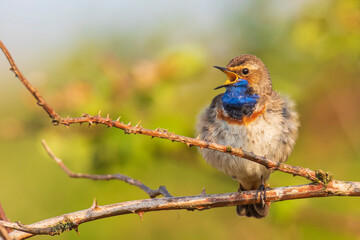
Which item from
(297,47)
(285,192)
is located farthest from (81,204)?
(285,192)

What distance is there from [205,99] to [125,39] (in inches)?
67.9

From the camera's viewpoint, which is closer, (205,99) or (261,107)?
(261,107)

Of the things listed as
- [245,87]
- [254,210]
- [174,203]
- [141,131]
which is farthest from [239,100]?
[141,131]

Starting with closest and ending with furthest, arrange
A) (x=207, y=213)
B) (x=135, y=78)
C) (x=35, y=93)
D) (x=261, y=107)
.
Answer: (x=35, y=93) < (x=261, y=107) < (x=135, y=78) < (x=207, y=213)

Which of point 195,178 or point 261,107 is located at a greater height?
point 195,178

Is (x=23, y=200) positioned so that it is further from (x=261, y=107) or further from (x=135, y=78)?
(x=261, y=107)

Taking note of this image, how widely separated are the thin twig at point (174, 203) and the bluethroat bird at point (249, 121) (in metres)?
0.93

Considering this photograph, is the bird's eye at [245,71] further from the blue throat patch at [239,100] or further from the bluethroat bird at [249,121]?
the blue throat patch at [239,100]

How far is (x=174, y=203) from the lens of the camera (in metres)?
3.45

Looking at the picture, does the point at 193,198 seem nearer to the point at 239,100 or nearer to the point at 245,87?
the point at 239,100

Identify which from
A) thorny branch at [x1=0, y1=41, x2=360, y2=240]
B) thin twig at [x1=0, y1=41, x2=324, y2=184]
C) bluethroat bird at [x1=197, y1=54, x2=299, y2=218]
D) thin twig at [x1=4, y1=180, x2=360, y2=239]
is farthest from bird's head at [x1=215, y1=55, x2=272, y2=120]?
thin twig at [x1=0, y1=41, x2=324, y2=184]

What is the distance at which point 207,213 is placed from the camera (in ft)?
25.5

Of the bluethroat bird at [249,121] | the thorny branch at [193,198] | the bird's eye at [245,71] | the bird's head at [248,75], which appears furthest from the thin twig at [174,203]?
the bird's eye at [245,71]

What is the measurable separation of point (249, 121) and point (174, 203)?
4.77ft
